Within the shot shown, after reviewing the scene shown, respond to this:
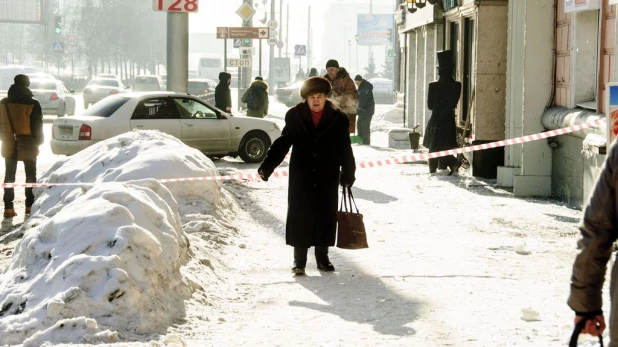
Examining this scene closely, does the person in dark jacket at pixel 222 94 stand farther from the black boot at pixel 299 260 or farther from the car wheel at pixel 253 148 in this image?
the black boot at pixel 299 260

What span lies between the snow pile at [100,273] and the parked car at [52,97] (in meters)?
27.6

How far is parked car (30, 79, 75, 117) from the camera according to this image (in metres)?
35.7

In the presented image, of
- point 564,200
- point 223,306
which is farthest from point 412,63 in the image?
point 223,306

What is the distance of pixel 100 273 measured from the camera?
667cm

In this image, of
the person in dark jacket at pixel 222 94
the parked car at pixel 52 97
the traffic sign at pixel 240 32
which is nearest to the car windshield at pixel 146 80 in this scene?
the parked car at pixel 52 97

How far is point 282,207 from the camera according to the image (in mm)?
13750

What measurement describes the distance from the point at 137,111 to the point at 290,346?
12.4 metres

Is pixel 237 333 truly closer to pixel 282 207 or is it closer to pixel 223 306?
pixel 223 306

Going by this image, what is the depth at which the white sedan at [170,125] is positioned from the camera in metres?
18.0

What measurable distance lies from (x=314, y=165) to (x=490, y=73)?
28.2 feet

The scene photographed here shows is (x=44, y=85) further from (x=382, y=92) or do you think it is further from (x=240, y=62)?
(x=382, y=92)

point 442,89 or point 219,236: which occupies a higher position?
point 442,89

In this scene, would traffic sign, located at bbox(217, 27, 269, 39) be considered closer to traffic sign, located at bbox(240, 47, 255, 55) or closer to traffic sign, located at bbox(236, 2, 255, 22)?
traffic sign, located at bbox(236, 2, 255, 22)

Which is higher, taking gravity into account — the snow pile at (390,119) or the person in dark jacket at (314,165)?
the person in dark jacket at (314,165)
